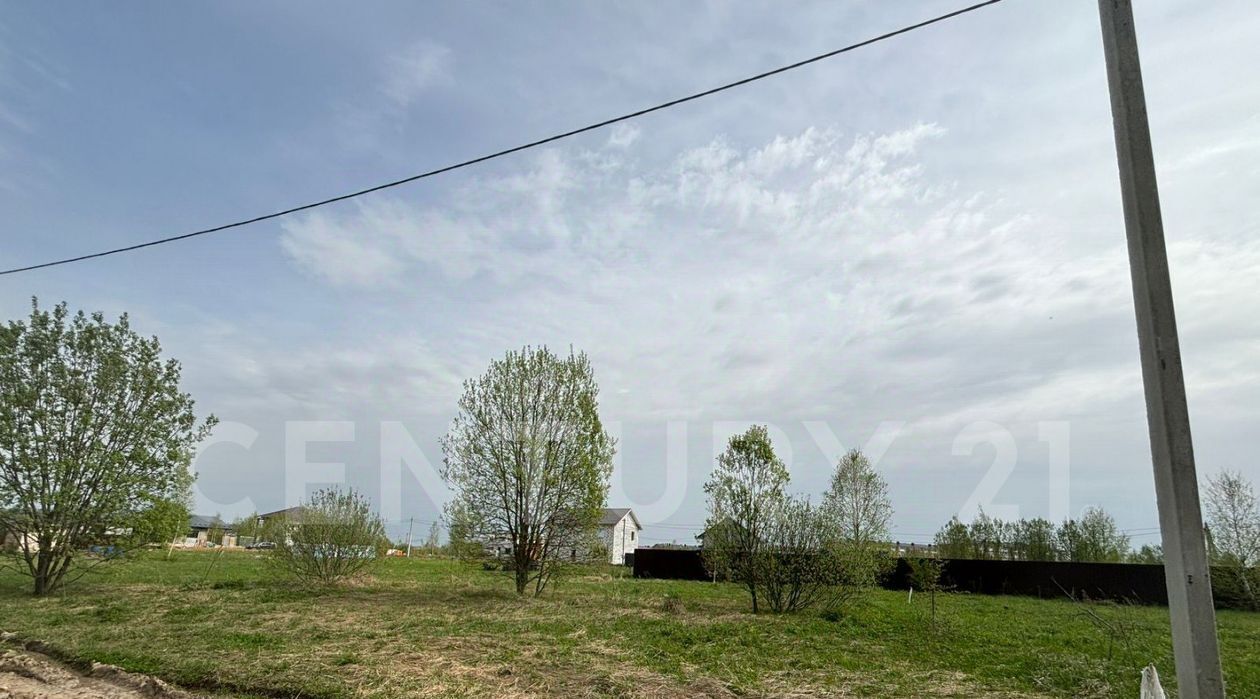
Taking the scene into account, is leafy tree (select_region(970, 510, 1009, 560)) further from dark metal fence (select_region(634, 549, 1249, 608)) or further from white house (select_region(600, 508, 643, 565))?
white house (select_region(600, 508, 643, 565))

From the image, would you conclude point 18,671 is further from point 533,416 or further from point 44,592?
point 533,416

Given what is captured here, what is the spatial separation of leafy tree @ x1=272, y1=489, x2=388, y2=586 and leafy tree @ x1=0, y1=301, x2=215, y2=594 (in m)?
2.77

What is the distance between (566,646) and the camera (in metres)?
9.25

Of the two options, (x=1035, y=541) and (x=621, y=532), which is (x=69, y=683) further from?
(x=621, y=532)

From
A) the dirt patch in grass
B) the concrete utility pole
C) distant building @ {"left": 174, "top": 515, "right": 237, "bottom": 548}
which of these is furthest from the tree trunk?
distant building @ {"left": 174, "top": 515, "right": 237, "bottom": 548}

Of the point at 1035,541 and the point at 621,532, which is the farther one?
the point at 621,532

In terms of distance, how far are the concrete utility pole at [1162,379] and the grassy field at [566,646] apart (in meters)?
4.75

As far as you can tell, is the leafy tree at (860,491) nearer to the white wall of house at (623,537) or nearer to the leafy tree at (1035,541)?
the leafy tree at (1035,541)

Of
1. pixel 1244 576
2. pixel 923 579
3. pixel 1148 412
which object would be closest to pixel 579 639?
pixel 1148 412

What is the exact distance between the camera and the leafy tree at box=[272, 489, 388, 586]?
55.3ft

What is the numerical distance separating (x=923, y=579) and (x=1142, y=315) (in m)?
17.7

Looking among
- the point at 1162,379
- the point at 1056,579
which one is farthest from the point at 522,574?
the point at 1056,579

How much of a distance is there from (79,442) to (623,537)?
42.9m

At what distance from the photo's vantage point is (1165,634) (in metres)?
12.7
